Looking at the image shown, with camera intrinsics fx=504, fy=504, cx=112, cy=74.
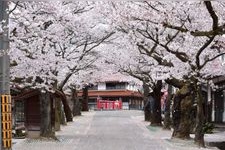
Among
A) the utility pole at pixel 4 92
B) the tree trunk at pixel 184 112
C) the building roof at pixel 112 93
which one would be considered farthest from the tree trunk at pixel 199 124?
the building roof at pixel 112 93

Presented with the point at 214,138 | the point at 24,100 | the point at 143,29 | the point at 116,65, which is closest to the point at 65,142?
the point at 24,100

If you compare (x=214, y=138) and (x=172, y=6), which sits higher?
(x=172, y=6)

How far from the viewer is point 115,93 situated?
86.8m

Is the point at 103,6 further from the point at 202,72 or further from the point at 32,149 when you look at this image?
the point at 32,149

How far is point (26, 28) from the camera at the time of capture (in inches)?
704

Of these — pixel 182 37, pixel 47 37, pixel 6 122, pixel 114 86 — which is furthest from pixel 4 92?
pixel 114 86

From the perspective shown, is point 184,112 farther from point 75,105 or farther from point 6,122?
point 75,105

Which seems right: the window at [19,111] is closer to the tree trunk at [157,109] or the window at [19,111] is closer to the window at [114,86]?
the tree trunk at [157,109]

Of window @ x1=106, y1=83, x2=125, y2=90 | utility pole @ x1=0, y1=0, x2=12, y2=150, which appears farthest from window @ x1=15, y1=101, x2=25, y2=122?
window @ x1=106, y1=83, x2=125, y2=90

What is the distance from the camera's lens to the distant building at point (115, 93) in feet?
281

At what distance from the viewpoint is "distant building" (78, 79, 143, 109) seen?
8556 centimetres

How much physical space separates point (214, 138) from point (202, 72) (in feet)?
16.1

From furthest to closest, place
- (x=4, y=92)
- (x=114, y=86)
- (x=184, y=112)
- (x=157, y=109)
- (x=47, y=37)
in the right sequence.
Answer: (x=114, y=86) → (x=157, y=109) → (x=184, y=112) → (x=47, y=37) → (x=4, y=92)

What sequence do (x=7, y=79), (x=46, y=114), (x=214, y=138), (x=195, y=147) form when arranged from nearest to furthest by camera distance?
(x=7, y=79) < (x=195, y=147) < (x=46, y=114) < (x=214, y=138)
